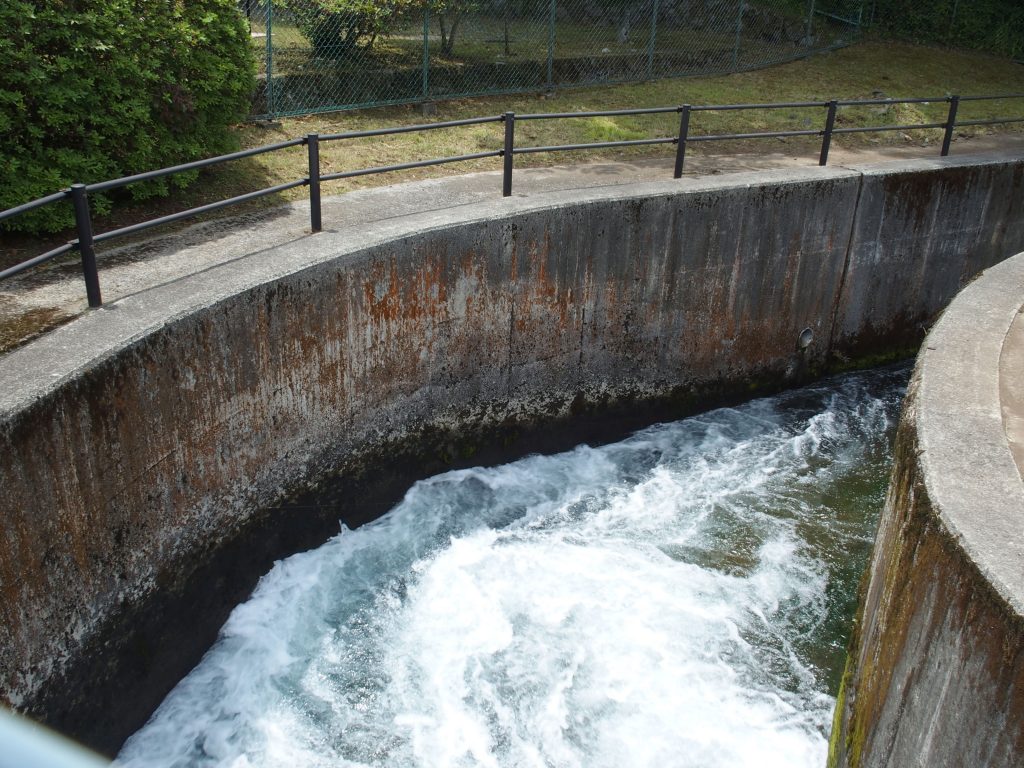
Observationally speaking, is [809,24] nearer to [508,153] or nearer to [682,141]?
[682,141]

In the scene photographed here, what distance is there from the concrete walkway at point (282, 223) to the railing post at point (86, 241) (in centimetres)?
14

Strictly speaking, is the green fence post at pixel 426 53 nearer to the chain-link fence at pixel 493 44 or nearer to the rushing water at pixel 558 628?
the chain-link fence at pixel 493 44

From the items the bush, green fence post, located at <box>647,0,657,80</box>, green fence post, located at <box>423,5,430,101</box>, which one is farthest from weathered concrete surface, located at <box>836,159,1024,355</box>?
the bush

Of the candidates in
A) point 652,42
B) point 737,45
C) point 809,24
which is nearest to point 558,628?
point 652,42

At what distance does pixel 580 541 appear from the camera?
8352 millimetres

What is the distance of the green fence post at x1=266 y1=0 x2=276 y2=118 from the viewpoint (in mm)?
11281

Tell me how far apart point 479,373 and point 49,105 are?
162 inches

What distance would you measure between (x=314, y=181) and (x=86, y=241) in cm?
231

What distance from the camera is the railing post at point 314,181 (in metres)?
7.83

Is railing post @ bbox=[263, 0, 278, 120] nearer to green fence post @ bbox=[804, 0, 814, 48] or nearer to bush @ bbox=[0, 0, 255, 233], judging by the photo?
bush @ bbox=[0, 0, 255, 233]

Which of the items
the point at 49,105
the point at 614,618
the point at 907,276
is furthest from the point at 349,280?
the point at 907,276

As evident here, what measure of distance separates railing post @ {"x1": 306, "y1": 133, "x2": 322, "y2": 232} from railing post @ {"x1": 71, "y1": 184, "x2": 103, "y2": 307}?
2082 millimetres

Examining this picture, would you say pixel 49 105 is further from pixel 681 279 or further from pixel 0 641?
pixel 681 279

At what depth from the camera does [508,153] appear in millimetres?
9188
